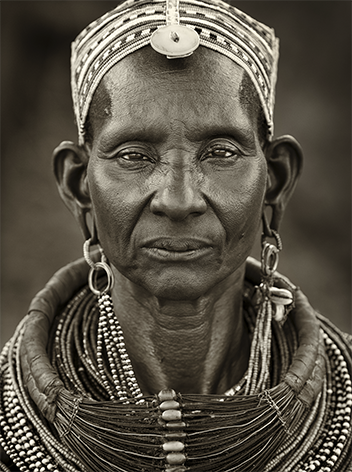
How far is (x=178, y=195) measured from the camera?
2.88m

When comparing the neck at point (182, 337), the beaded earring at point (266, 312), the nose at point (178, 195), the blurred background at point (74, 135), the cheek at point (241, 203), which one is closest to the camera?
the nose at point (178, 195)

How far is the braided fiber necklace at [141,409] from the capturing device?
2902 millimetres

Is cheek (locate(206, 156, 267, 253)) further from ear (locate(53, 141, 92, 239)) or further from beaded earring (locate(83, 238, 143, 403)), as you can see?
ear (locate(53, 141, 92, 239))

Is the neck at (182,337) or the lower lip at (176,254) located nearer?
the lower lip at (176,254)

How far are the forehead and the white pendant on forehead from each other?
0.07m

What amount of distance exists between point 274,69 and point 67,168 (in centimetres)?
100

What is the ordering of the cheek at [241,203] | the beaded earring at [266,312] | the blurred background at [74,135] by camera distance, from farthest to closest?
the blurred background at [74,135] → the beaded earring at [266,312] → the cheek at [241,203]

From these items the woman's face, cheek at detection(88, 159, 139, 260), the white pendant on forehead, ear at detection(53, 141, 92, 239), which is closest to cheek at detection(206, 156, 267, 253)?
the woman's face

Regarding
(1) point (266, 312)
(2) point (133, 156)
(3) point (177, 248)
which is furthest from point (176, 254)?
(1) point (266, 312)

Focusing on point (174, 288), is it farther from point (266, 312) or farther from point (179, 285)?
point (266, 312)

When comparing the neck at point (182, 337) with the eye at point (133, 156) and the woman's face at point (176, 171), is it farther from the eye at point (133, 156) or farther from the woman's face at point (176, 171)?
the eye at point (133, 156)

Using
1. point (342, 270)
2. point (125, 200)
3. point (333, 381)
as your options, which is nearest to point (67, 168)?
point (125, 200)

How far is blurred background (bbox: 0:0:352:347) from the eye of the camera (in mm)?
6051

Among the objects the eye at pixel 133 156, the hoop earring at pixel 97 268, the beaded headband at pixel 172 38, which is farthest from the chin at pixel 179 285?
the beaded headband at pixel 172 38
